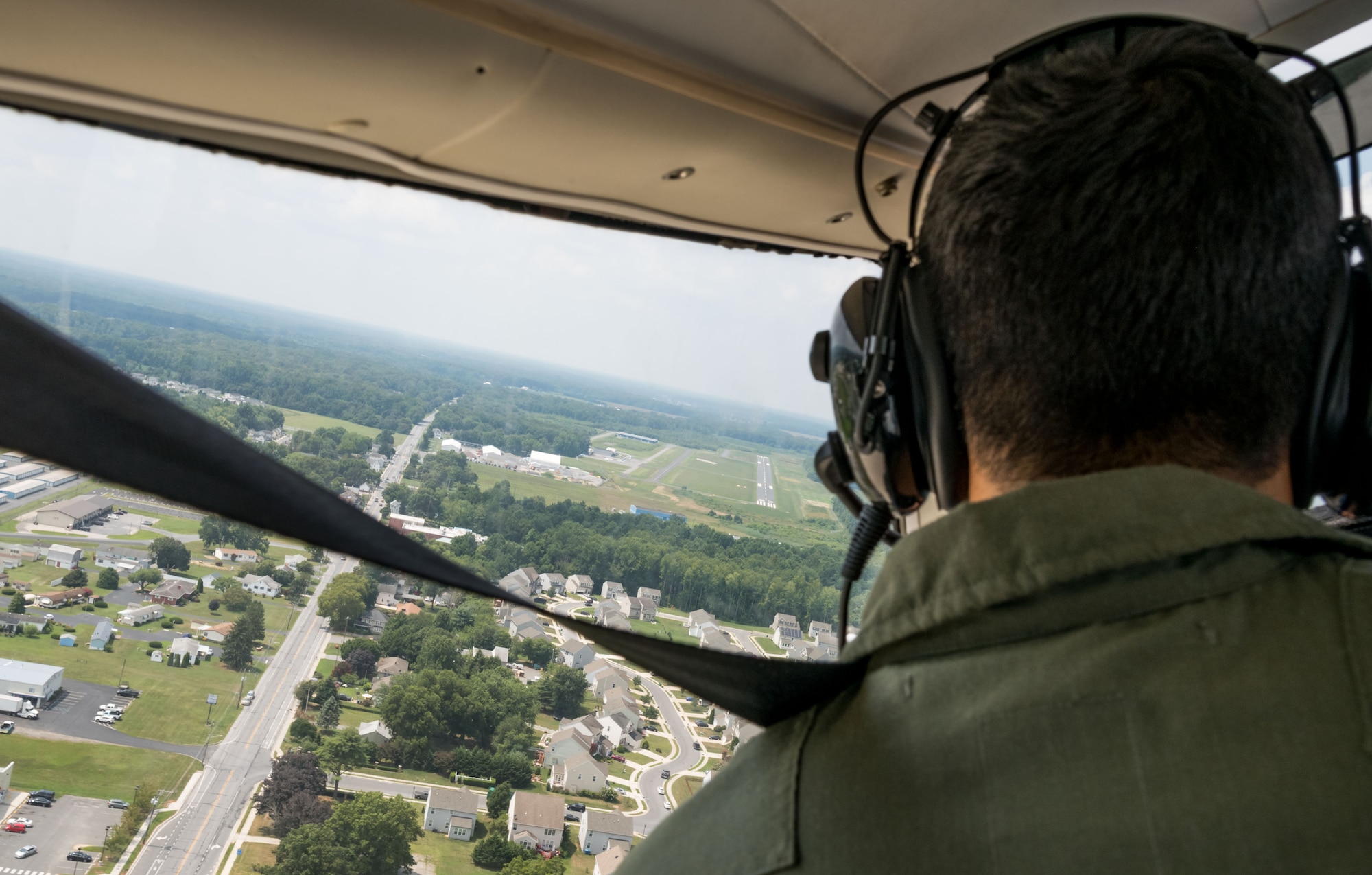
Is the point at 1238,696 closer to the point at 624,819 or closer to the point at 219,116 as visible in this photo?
the point at 219,116

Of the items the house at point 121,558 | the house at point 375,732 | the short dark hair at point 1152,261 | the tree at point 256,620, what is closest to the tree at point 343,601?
the tree at point 256,620

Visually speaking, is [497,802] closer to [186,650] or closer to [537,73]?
[186,650]

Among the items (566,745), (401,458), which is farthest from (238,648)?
(566,745)

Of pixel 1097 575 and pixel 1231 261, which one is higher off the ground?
pixel 1231 261

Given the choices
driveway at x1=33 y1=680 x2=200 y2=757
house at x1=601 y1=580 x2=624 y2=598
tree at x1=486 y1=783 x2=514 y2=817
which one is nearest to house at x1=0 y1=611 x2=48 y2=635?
driveway at x1=33 y1=680 x2=200 y2=757

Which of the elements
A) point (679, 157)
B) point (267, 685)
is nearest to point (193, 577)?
point (267, 685)

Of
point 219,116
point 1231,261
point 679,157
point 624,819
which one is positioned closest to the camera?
point 1231,261

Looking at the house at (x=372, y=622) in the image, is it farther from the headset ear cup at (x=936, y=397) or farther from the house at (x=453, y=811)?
the headset ear cup at (x=936, y=397)
